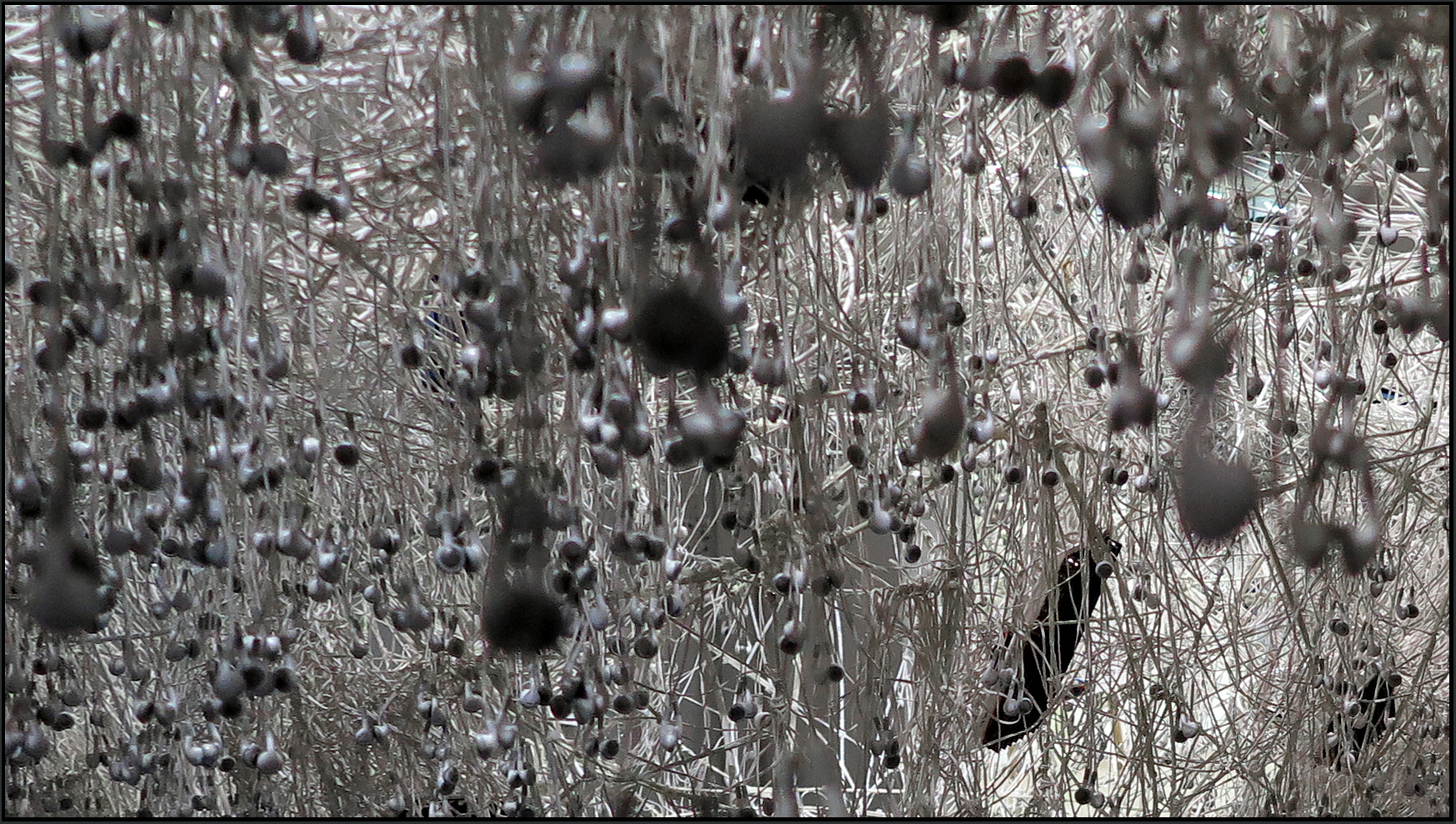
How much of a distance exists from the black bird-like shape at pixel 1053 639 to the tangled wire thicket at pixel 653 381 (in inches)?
2.2

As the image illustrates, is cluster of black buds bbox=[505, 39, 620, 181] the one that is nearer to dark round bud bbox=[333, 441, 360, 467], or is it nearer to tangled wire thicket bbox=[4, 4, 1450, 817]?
tangled wire thicket bbox=[4, 4, 1450, 817]

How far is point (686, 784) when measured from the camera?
3277 millimetres

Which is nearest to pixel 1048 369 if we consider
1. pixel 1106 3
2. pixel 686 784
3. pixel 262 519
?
pixel 686 784

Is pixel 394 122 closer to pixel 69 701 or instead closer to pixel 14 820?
pixel 69 701

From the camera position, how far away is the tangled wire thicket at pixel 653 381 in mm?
1081

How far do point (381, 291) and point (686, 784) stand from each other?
140 centimetres

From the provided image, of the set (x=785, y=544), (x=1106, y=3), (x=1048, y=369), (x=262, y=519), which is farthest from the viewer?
(x=1048, y=369)

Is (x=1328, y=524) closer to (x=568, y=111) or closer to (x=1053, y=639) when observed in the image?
(x=568, y=111)

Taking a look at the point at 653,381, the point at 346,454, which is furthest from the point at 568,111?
the point at 653,381

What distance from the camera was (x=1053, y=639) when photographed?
2.47 metres

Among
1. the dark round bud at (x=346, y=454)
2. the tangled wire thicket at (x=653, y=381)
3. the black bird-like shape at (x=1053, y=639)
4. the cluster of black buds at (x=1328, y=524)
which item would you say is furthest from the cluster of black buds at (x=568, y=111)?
the black bird-like shape at (x=1053, y=639)

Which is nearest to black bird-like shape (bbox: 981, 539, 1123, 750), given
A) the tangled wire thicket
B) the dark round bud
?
the tangled wire thicket

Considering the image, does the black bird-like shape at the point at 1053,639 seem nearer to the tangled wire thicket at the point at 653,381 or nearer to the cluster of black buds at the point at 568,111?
the tangled wire thicket at the point at 653,381

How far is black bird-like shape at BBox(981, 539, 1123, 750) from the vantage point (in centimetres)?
249
